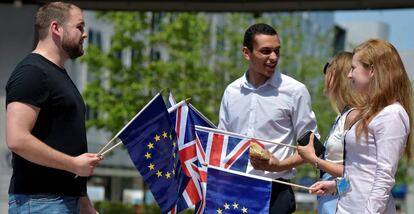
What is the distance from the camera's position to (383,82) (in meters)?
5.45

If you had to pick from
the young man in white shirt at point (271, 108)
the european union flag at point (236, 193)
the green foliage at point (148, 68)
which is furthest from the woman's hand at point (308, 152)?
the green foliage at point (148, 68)

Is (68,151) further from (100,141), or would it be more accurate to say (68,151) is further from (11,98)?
(100,141)

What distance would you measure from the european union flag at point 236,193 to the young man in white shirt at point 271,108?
186mm

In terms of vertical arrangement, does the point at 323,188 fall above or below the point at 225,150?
above

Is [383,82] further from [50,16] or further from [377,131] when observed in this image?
Answer: [50,16]

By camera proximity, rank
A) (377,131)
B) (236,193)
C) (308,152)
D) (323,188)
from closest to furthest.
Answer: (377,131), (323,188), (308,152), (236,193)

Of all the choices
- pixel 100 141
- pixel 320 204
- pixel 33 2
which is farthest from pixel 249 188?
pixel 100 141

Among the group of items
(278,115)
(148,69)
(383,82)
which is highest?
(383,82)

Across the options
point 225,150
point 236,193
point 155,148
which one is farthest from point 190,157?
point 155,148

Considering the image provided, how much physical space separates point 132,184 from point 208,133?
59277 millimetres

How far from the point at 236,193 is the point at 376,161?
4.94 feet

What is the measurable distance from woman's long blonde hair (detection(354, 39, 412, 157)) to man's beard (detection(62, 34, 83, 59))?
1700 mm

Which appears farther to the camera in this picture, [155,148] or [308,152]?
[155,148]

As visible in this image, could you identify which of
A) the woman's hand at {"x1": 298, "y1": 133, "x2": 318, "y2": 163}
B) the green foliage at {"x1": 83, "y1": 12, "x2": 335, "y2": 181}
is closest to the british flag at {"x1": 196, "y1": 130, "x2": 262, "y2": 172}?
the woman's hand at {"x1": 298, "y1": 133, "x2": 318, "y2": 163}
